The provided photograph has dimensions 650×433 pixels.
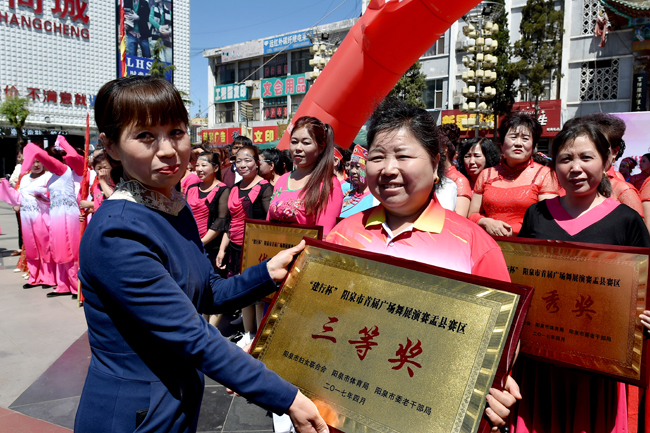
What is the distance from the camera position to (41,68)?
2309 cm

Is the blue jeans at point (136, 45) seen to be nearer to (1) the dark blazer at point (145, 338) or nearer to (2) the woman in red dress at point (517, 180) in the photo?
(2) the woman in red dress at point (517, 180)

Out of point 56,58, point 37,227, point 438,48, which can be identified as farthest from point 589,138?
point 56,58

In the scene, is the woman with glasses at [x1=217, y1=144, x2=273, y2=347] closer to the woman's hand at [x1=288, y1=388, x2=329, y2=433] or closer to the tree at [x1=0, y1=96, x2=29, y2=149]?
the woman's hand at [x1=288, y1=388, x2=329, y2=433]

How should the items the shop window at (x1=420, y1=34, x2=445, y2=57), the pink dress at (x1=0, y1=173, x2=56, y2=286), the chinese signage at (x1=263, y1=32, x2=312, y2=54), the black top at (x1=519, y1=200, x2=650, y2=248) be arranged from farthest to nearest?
the chinese signage at (x1=263, y1=32, x2=312, y2=54)
the shop window at (x1=420, y1=34, x2=445, y2=57)
the pink dress at (x1=0, y1=173, x2=56, y2=286)
the black top at (x1=519, y1=200, x2=650, y2=248)

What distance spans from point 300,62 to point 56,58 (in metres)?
15.3

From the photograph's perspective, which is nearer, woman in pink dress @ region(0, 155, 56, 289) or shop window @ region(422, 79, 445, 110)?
woman in pink dress @ region(0, 155, 56, 289)

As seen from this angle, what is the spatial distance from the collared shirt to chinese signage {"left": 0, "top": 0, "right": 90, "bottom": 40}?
27.6 meters

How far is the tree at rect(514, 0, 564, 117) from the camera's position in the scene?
17.0 meters

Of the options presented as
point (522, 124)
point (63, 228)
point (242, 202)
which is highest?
point (522, 124)

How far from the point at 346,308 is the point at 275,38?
35523 millimetres

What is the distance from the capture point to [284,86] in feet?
106

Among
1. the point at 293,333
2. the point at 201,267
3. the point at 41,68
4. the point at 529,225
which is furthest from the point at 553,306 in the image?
the point at 41,68

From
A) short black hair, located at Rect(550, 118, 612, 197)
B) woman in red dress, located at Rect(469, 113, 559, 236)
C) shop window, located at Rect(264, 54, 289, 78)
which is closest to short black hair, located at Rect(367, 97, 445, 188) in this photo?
short black hair, located at Rect(550, 118, 612, 197)

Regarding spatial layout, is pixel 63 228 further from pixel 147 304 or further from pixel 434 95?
pixel 434 95
